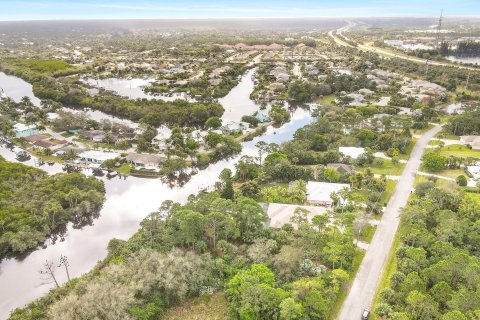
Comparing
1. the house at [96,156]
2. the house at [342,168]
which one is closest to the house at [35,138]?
the house at [96,156]

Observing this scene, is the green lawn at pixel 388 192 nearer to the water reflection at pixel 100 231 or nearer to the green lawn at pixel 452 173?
the green lawn at pixel 452 173

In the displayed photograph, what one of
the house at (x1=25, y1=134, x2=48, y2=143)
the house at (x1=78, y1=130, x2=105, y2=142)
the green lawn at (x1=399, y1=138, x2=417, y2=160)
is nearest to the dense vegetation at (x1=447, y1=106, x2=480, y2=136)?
the green lawn at (x1=399, y1=138, x2=417, y2=160)

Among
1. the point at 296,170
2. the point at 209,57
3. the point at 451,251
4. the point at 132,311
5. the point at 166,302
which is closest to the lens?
the point at 132,311

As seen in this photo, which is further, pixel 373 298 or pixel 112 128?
pixel 112 128

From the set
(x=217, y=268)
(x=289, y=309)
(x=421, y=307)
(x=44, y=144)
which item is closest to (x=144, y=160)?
(x=44, y=144)

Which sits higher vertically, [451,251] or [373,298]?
[451,251]

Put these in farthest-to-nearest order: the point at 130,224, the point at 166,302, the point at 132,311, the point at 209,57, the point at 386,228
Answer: the point at 209,57
the point at 130,224
the point at 386,228
the point at 166,302
the point at 132,311

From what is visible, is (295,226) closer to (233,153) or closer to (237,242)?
(237,242)

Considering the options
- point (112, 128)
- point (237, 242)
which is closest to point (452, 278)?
point (237, 242)
